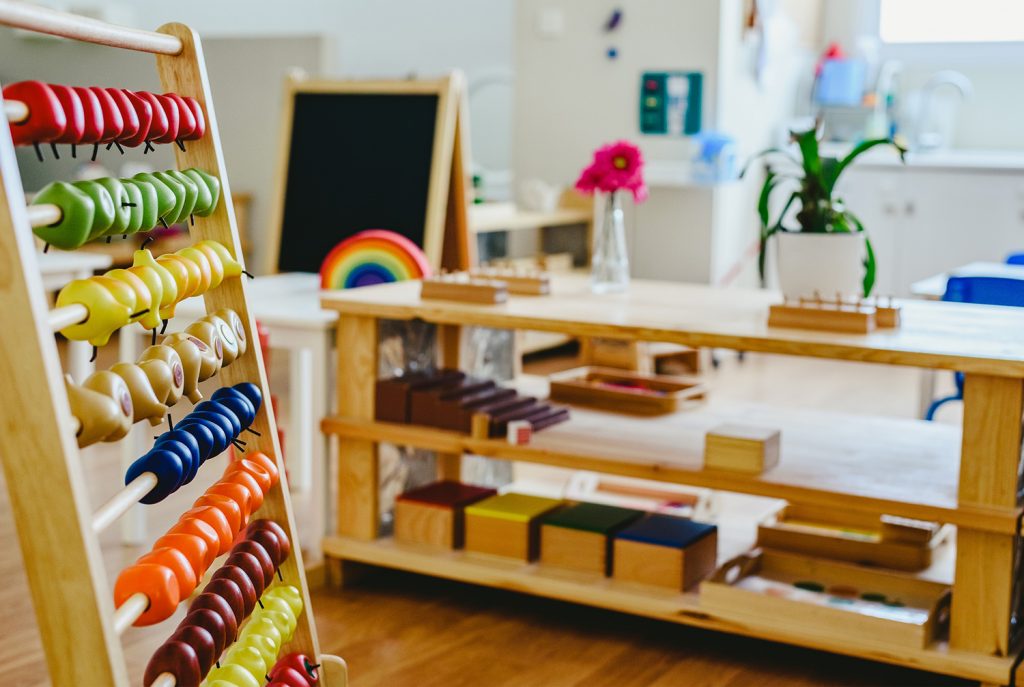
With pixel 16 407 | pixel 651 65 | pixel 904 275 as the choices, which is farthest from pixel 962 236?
pixel 16 407

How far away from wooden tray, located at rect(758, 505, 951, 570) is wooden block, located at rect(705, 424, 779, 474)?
0.31 meters

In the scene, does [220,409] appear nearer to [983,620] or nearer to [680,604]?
[680,604]

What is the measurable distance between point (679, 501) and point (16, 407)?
86.5 inches

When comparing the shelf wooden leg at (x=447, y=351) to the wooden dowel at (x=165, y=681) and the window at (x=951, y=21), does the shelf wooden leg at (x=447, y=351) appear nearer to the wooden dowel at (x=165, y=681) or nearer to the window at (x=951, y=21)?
the wooden dowel at (x=165, y=681)

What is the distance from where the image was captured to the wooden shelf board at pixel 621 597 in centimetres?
213

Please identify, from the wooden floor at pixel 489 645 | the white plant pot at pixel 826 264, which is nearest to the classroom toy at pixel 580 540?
the wooden floor at pixel 489 645

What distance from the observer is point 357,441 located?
8.89ft

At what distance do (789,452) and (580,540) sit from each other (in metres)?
0.43

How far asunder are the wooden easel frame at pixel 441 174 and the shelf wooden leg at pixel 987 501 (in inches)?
63.6

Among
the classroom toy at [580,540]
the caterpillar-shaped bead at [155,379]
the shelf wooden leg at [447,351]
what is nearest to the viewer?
the caterpillar-shaped bead at [155,379]

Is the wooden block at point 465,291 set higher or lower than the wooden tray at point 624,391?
higher

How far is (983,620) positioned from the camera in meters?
2.12

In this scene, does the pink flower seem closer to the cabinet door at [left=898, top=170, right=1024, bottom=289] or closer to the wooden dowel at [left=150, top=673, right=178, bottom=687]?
the wooden dowel at [left=150, top=673, right=178, bottom=687]

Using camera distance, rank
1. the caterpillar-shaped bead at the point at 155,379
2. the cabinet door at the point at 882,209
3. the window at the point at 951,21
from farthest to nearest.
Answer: the window at the point at 951,21
the cabinet door at the point at 882,209
the caterpillar-shaped bead at the point at 155,379
